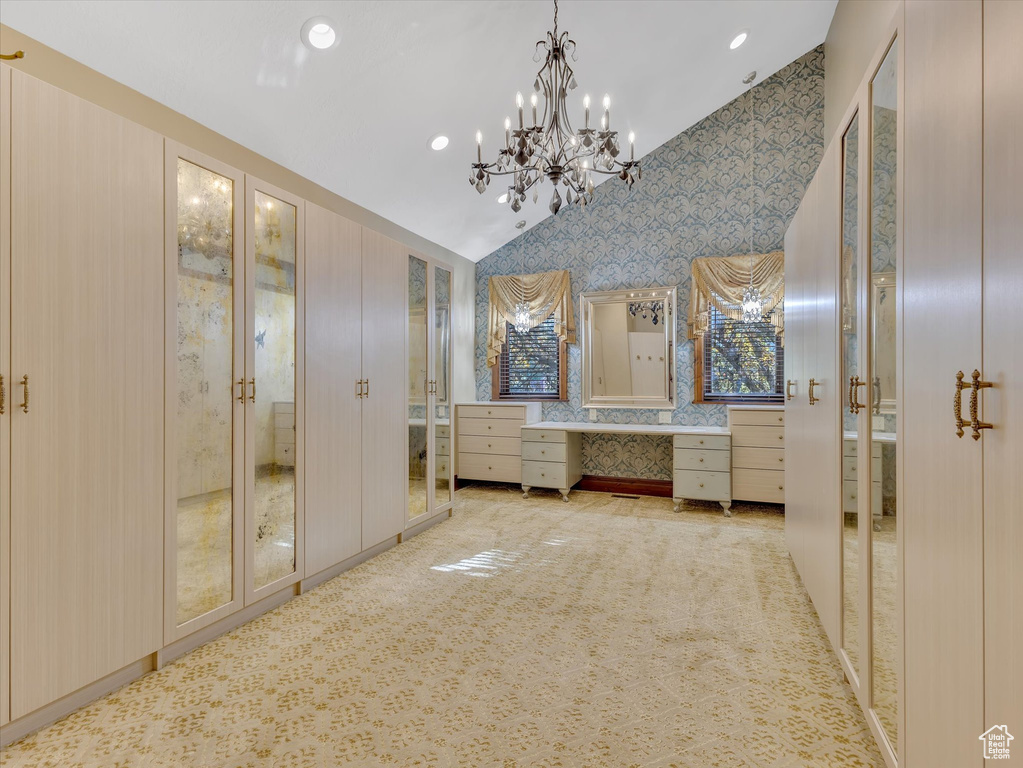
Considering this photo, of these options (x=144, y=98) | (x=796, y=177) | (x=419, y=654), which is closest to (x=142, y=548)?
(x=419, y=654)

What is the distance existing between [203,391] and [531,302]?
3.86m

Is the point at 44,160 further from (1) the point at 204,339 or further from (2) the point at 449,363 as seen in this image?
(2) the point at 449,363

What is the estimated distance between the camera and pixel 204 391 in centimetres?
229

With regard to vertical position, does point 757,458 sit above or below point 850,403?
below

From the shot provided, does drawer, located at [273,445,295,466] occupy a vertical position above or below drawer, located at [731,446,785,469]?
above

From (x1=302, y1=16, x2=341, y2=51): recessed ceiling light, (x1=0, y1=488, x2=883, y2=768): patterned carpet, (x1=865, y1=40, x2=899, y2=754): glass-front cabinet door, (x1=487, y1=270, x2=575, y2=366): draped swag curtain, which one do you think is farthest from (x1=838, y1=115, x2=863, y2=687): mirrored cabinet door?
(x1=487, y1=270, x2=575, y2=366): draped swag curtain

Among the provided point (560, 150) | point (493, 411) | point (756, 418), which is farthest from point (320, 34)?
point (756, 418)

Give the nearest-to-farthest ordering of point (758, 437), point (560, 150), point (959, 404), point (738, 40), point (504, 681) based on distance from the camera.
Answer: point (959, 404), point (504, 681), point (560, 150), point (738, 40), point (758, 437)

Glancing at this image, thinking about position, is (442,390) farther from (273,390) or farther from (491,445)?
(273,390)

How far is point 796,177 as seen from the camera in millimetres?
4789

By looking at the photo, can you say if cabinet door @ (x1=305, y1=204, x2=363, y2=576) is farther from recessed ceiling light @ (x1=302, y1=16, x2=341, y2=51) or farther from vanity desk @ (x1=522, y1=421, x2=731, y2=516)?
vanity desk @ (x1=522, y1=421, x2=731, y2=516)

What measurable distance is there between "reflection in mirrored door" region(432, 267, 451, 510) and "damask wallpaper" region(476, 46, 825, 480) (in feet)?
5.69

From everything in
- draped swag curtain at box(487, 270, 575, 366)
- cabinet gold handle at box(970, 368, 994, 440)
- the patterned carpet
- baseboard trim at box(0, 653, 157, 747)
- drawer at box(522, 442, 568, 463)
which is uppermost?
draped swag curtain at box(487, 270, 575, 366)

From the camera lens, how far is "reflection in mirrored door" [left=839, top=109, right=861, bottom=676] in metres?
1.79
